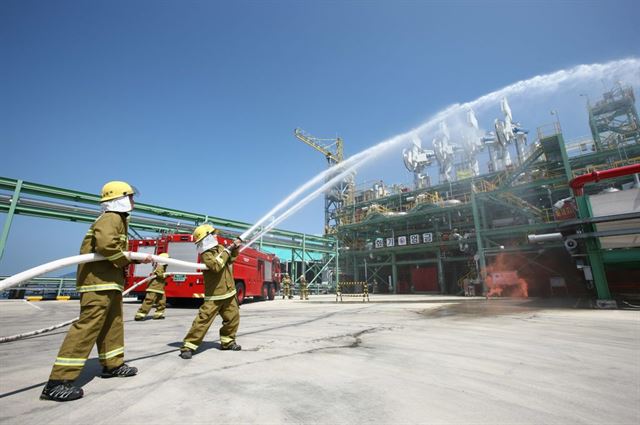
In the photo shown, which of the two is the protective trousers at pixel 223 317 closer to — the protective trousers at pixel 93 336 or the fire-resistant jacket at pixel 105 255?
the protective trousers at pixel 93 336

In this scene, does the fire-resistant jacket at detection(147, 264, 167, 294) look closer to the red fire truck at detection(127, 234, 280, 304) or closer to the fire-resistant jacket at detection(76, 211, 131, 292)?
the red fire truck at detection(127, 234, 280, 304)

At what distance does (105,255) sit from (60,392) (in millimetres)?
1216

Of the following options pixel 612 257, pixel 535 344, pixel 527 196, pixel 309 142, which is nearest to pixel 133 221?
pixel 535 344

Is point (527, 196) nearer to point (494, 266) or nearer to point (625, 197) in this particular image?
point (494, 266)

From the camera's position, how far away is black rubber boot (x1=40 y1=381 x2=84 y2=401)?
2576 mm

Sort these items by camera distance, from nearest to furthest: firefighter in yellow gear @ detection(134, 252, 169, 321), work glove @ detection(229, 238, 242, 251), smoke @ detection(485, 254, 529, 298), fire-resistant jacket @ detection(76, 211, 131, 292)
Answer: fire-resistant jacket @ detection(76, 211, 131, 292) → work glove @ detection(229, 238, 242, 251) → firefighter in yellow gear @ detection(134, 252, 169, 321) → smoke @ detection(485, 254, 529, 298)

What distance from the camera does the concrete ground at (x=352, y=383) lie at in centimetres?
225

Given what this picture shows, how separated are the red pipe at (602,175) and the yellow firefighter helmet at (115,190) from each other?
43.4 ft

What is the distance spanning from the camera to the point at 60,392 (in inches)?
102

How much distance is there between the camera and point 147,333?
20.5 feet

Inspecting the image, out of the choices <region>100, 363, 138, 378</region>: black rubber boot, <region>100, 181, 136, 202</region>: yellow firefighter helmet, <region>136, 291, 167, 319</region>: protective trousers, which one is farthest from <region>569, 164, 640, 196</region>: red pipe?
<region>136, 291, 167, 319</region>: protective trousers

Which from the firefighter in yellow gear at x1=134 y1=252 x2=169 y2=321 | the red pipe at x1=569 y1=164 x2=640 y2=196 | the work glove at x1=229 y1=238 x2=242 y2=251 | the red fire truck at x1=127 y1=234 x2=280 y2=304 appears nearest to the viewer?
the work glove at x1=229 y1=238 x2=242 y2=251

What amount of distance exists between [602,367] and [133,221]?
80.5 feet

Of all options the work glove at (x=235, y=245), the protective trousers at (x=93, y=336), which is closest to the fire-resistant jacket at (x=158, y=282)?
the work glove at (x=235, y=245)
